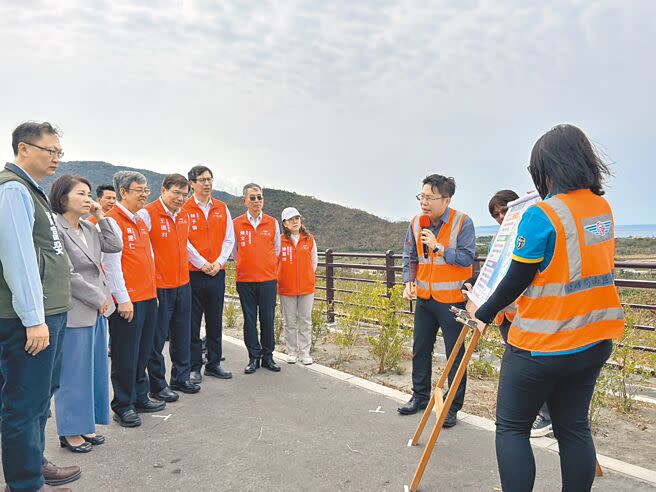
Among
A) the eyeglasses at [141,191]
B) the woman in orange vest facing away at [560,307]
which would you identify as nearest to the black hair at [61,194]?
the eyeglasses at [141,191]

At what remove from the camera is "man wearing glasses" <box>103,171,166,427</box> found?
13.4ft

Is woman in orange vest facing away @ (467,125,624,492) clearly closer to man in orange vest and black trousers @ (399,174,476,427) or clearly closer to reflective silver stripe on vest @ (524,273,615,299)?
reflective silver stripe on vest @ (524,273,615,299)

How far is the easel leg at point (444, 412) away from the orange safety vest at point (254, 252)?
3197 millimetres

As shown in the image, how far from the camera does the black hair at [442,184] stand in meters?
3.95

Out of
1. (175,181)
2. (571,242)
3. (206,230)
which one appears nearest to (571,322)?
(571,242)

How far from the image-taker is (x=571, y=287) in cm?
213

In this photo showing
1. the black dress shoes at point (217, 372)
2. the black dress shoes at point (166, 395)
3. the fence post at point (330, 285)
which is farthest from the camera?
the fence post at point (330, 285)

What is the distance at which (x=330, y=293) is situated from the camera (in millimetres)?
9406

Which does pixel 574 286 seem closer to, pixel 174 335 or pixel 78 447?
pixel 78 447

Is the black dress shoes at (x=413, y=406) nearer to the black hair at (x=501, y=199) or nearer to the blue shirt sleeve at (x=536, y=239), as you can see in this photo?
the black hair at (x=501, y=199)

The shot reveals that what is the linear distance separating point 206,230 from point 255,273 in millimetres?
752

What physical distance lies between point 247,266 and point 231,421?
6.44ft

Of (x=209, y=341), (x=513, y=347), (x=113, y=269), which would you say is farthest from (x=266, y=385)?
A: (x=513, y=347)

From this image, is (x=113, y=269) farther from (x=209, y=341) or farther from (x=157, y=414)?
(x=209, y=341)
